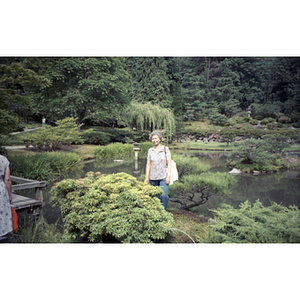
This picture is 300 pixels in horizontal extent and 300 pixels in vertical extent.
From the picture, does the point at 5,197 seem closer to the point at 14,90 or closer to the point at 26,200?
the point at 26,200

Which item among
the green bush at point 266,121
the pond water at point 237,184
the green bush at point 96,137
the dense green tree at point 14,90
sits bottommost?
the pond water at point 237,184

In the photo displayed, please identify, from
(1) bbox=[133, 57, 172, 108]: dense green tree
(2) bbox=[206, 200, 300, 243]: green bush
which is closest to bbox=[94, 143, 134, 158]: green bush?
(1) bbox=[133, 57, 172, 108]: dense green tree

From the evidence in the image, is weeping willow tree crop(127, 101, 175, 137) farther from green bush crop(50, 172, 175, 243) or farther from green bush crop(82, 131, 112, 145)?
green bush crop(50, 172, 175, 243)

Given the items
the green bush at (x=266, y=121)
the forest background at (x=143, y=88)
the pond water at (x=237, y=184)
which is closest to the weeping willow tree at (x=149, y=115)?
the forest background at (x=143, y=88)

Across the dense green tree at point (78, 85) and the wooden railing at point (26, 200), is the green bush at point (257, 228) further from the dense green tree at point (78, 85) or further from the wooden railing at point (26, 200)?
the dense green tree at point (78, 85)
